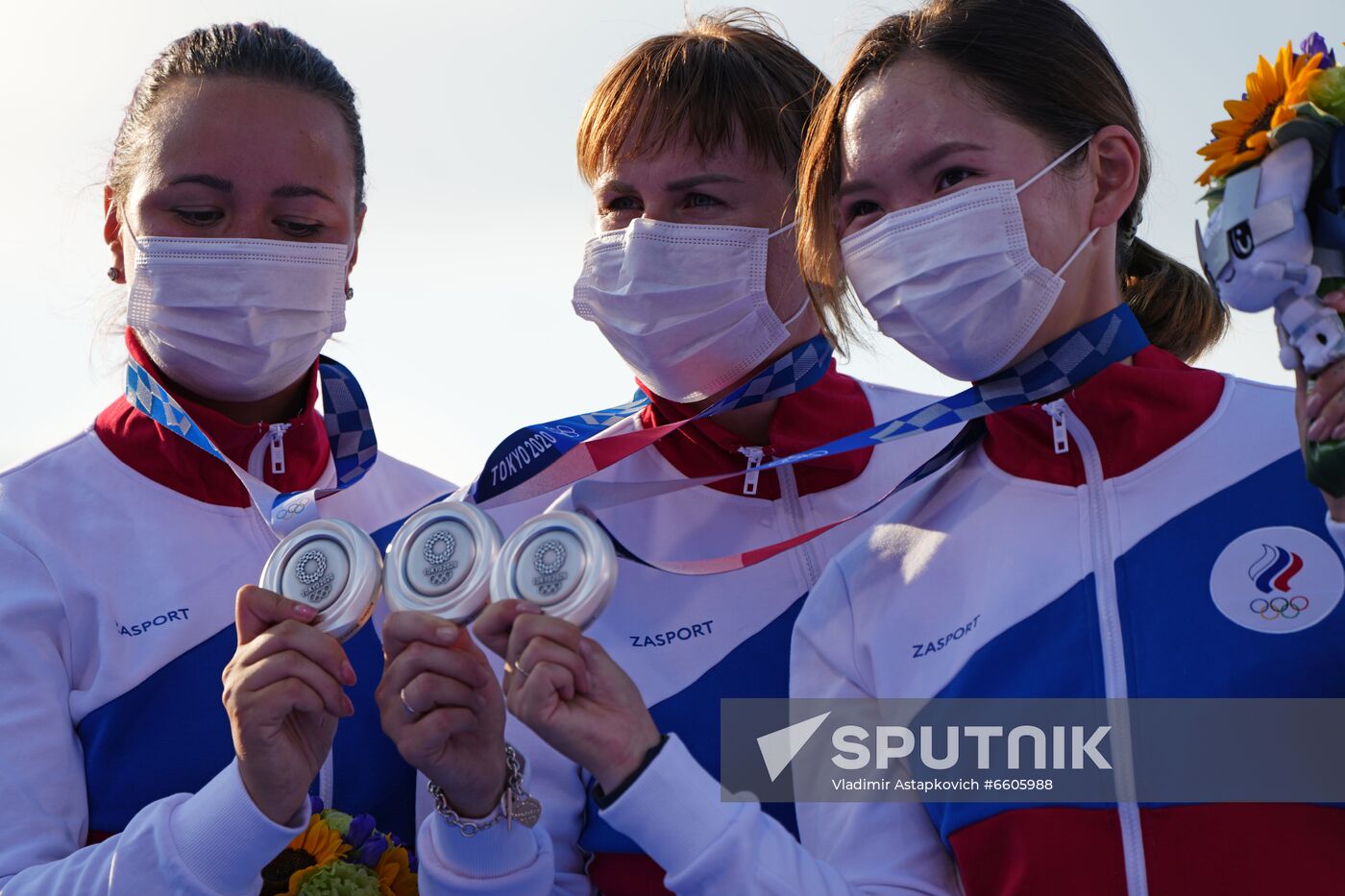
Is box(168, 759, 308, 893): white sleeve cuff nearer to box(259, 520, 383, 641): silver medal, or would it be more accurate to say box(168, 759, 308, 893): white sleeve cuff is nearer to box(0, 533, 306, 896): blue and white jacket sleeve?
box(0, 533, 306, 896): blue and white jacket sleeve

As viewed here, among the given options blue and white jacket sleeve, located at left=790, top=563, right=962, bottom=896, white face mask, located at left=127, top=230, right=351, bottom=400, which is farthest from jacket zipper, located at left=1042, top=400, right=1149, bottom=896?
white face mask, located at left=127, top=230, right=351, bottom=400

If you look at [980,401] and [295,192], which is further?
[295,192]

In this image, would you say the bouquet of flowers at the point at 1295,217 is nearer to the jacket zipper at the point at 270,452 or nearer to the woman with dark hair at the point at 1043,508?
the woman with dark hair at the point at 1043,508

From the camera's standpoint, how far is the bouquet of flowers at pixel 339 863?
384cm

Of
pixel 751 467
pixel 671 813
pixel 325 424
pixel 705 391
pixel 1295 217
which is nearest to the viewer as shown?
pixel 1295 217

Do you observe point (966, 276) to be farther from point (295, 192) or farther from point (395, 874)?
point (395, 874)

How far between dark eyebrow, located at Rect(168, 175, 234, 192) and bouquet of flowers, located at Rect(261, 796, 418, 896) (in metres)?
1.79

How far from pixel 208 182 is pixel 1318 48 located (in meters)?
3.02

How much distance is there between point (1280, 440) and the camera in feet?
11.5

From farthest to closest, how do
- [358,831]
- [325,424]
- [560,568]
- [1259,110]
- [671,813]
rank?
[325,424] → [358,831] → [560,568] → [671,813] → [1259,110]

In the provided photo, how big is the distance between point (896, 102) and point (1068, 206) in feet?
1.70

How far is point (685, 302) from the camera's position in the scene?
14.9ft

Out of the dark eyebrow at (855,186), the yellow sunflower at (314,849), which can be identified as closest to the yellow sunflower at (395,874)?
the yellow sunflower at (314,849)

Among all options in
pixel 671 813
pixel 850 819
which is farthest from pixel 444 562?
pixel 850 819
